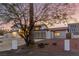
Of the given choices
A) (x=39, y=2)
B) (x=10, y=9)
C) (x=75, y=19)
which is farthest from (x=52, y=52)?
(x=10, y=9)

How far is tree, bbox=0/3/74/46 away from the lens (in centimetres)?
154

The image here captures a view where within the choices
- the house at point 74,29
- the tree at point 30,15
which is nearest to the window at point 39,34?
the tree at point 30,15

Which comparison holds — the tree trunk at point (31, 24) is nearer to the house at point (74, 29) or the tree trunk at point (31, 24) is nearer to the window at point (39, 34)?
the window at point (39, 34)

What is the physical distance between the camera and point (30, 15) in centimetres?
155

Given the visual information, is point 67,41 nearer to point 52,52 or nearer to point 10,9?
point 52,52

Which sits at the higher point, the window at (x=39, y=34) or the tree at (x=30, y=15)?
the tree at (x=30, y=15)

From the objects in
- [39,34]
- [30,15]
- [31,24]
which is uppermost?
[30,15]

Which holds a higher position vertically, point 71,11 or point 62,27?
point 71,11

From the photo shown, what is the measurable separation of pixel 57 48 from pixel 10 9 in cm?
71

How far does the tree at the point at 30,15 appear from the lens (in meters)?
1.54

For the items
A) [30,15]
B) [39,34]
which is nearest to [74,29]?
[39,34]

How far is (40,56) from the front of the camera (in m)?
1.57

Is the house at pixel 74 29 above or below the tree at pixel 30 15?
below

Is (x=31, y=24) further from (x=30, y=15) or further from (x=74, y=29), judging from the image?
(x=74, y=29)
